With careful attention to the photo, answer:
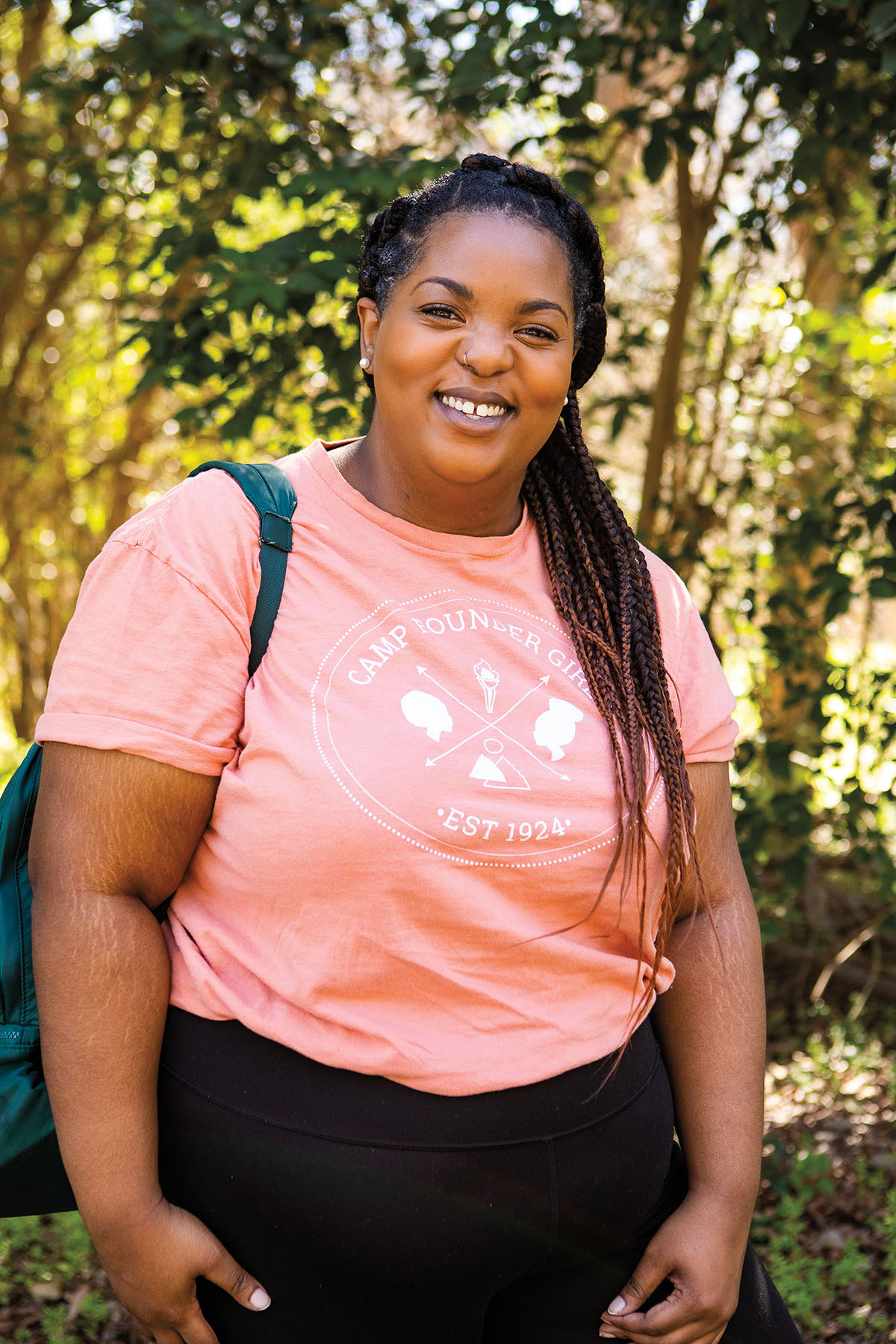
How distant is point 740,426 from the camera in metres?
4.60

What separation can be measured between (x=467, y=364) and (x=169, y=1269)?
1.25 meters

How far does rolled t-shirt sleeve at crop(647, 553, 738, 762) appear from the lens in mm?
1839

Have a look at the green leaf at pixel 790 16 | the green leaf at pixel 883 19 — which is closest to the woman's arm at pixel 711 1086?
the green leaf at pixel 883 19

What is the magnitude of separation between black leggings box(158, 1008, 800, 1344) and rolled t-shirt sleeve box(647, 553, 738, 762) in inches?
21.5

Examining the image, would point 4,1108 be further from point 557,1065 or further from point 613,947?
point 613,947

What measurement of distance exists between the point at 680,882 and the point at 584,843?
0.23m

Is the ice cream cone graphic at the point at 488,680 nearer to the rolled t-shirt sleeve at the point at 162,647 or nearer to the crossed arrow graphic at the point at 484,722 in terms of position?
the crossed arrow graphic at the point at 484,722

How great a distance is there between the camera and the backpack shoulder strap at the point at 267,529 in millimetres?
1561

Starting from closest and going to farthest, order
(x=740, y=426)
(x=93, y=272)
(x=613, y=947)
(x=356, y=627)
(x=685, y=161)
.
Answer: (x=356, y=627)
(x=613, y=947)
(x=685, y=161)
(x=740, y=426)
(x=93, y=272)

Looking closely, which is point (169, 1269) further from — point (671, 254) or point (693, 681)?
point (671, 254)

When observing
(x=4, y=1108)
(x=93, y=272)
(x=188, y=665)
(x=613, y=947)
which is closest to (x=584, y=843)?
(x=613, y=947)

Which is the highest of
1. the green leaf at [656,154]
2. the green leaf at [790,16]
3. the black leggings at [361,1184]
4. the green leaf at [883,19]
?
the green leaf at [790,16]

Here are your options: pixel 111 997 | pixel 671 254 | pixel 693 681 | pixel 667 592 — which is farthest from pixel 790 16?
pixel 671 254

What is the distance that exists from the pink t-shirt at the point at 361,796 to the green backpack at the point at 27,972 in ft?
0.08
